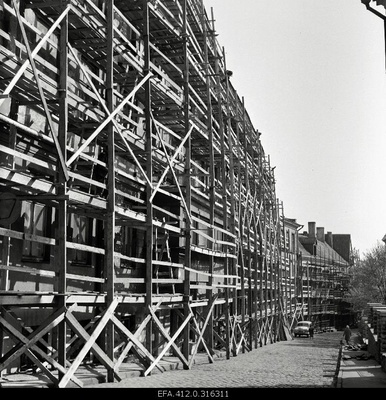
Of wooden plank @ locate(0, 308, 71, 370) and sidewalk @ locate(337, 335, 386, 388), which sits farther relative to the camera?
sidewalk @ locate(337, 335, 386, 388)

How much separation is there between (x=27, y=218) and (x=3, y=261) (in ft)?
4.93

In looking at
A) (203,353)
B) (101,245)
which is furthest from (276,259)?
(101,245)

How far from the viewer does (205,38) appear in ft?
70.5

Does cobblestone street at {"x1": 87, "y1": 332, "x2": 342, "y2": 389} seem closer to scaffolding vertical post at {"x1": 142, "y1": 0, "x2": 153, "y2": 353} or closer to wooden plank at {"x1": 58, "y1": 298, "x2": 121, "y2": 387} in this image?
wooden plank at {"x1": 58, "y1": 298, "x2": 121, "y2": 387}

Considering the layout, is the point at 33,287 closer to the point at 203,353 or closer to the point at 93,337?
the point at 93,337

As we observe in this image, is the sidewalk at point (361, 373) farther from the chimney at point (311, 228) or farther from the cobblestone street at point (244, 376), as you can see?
the chimney at point (311, 228)

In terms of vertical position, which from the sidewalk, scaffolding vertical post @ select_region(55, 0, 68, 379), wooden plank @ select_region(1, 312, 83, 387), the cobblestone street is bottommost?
the sidewalk

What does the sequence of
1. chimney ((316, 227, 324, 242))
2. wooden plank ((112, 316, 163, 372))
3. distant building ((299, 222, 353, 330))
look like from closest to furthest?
wooden plank ((112, 316, 163, 372)), distant building ((299, 222, 353, 330)), chimney ((316, 227, 324, 242))

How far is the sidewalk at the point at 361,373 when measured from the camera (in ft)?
45.9

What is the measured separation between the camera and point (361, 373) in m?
16.9

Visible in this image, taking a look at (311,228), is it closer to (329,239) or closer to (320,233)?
(320,233)

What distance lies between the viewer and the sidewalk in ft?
45.9

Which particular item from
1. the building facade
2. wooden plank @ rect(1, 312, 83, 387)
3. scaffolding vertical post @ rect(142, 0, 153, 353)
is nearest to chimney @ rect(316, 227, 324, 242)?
the building facade

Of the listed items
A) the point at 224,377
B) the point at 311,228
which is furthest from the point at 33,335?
the point at 311,228
